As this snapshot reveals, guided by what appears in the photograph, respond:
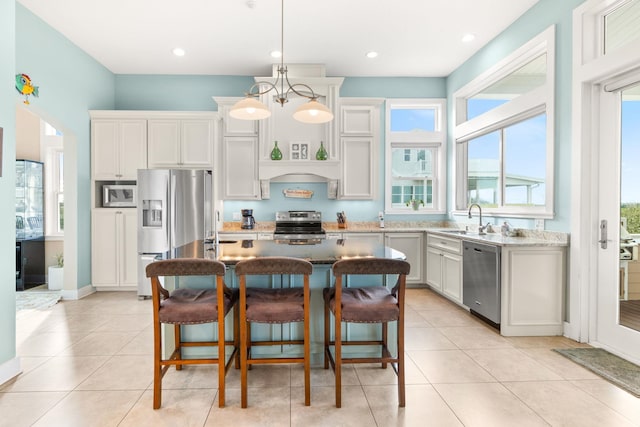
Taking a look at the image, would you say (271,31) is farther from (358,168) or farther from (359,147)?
(358,168)

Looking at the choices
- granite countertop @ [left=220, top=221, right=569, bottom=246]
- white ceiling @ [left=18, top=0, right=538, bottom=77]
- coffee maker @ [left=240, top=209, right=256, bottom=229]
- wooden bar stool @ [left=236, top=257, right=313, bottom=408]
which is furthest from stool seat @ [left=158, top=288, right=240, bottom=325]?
coffee maker @ [left=240, top=209, right=256, bottom=229]

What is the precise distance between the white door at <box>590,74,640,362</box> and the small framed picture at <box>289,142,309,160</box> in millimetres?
3302

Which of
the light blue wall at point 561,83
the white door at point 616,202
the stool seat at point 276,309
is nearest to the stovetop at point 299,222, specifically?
the light blue wall at point 561,83

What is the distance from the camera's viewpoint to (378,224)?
221 inches

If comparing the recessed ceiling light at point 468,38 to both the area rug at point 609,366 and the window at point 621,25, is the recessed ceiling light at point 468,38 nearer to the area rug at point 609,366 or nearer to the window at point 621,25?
the window at point 621,25

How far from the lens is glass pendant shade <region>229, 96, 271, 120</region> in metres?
2.83

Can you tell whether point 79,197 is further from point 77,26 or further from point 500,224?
point 500,224

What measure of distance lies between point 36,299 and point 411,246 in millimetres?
5051

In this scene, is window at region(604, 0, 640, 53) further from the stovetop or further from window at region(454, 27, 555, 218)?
the stovetop

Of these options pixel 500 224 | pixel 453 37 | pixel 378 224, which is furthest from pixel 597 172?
pixel 378 224

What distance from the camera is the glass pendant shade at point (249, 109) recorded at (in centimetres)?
283

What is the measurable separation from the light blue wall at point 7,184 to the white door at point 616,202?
181 inches

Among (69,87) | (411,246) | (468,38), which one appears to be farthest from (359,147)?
(69,87)

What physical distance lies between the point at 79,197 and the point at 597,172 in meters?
5.80
